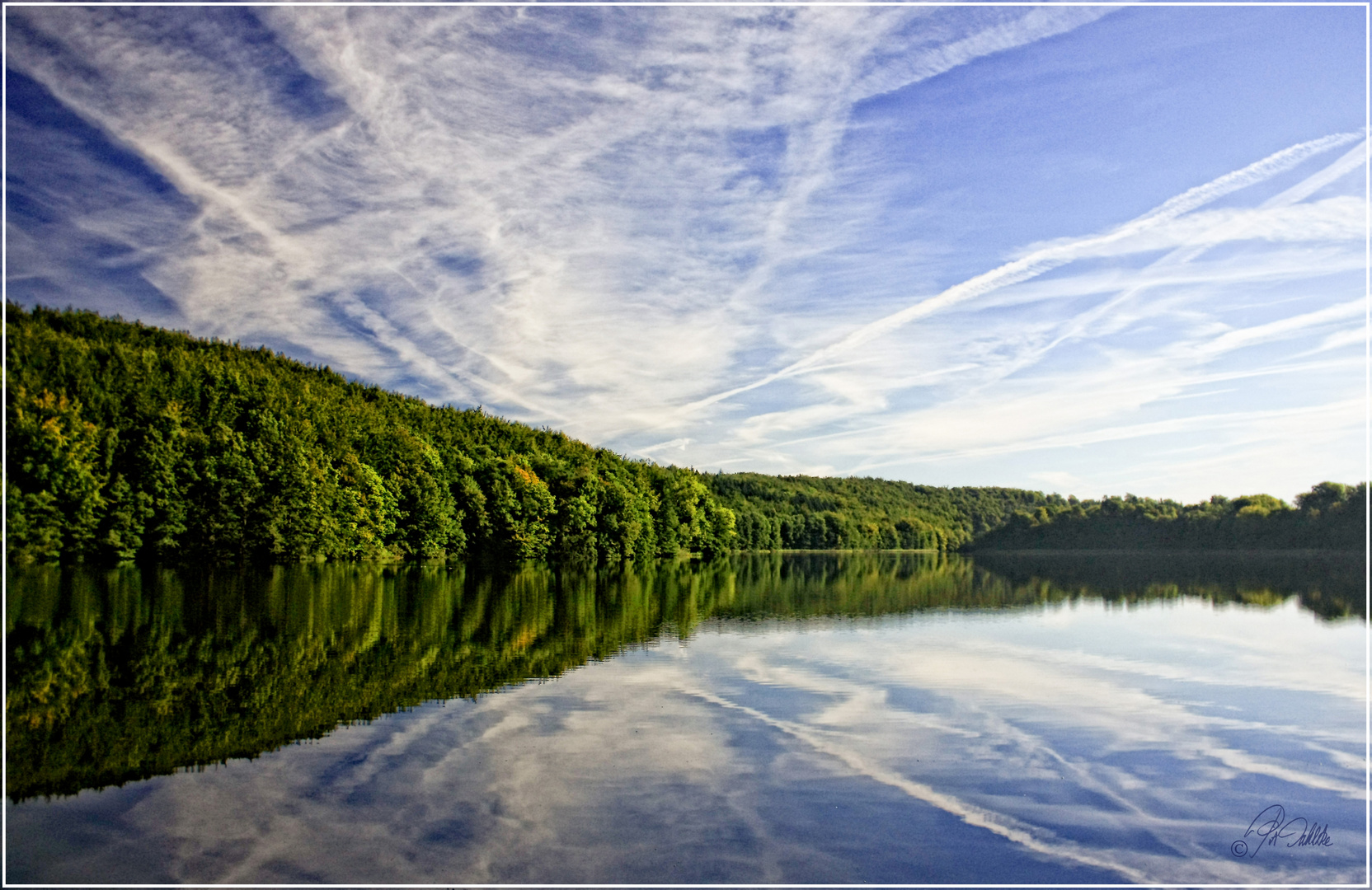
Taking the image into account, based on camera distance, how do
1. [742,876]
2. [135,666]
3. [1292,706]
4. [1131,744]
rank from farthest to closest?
[135,666]
[1292,706]
[1131,744]
[742,876]

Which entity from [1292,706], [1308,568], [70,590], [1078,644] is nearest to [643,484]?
[1308,568]

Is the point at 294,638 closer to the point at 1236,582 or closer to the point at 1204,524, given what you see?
the point at 1236,582

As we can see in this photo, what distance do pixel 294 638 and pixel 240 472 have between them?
155 ft

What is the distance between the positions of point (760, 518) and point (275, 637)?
159724 mm

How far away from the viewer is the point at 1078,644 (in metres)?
28.7

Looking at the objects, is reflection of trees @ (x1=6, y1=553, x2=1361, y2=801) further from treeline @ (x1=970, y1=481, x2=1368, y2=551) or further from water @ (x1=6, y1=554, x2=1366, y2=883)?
treeline @ (x1=970, y1=481, x2=1368, y2=551)

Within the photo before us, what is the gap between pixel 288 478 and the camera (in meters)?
71.0

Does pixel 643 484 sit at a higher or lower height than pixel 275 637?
higher

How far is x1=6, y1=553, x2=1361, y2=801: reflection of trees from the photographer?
47.4 ft

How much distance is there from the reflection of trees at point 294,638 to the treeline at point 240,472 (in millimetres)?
6723

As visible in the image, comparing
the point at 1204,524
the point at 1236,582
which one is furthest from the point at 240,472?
the point at 1204,524

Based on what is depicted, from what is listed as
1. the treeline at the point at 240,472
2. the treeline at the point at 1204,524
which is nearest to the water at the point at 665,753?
the treeline at the point at 240,472

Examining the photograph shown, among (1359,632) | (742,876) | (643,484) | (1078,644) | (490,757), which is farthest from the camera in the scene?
(643,484)

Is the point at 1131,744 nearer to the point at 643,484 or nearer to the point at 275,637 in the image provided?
the point at 275,637
